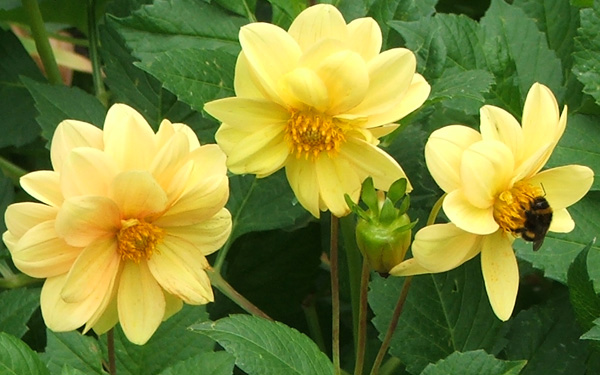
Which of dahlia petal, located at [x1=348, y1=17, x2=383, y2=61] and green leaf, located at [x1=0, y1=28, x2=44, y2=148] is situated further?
green leaf, located at [x1=0, y1=28, x2=44, y2=148]

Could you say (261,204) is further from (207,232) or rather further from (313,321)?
(207,232)

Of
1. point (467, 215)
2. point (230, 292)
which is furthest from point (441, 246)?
point (230, 292)

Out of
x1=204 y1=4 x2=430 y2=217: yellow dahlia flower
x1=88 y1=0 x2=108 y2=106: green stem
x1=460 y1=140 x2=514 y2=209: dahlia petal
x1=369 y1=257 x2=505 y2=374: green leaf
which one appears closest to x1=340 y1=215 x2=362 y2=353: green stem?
x1=369 y1=257 x2=505 y2=374: green leaf

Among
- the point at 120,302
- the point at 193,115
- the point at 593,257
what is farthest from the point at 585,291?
the point at 193,115

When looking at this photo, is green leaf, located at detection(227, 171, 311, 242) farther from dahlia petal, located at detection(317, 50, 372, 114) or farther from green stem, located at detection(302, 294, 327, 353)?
dahlia petal, located at detection(317, 50, 372, 114)

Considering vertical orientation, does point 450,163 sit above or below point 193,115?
above

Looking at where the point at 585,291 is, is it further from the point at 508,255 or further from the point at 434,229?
the point at 434,229
